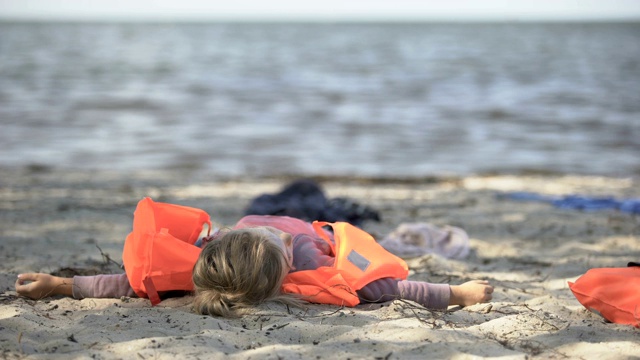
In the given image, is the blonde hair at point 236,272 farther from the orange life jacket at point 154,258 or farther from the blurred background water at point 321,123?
the blurred background water at point 321,123

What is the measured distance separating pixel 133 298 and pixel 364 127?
374 inches

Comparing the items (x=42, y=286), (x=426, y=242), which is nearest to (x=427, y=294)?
(x=426, y=242)

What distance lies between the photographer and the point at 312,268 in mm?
3396

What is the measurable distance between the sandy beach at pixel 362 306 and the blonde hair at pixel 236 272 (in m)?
0.09

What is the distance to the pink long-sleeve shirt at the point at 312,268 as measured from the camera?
3291 mm

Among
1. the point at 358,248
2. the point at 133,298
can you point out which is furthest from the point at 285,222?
the point at 133,298

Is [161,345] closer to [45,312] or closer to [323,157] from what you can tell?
[45,312]

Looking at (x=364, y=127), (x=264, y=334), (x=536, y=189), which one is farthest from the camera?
(x=364, y=127)

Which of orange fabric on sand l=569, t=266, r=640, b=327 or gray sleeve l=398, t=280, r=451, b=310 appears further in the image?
gray sleeve l=398, t=280, r=451, b=310

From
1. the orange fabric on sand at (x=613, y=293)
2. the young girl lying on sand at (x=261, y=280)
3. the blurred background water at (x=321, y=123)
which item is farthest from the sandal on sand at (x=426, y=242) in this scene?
the blurred background water at (x=321, y=123)

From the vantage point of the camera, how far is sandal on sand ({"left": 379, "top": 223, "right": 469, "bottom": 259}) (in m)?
4.57

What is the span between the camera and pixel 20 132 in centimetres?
1154

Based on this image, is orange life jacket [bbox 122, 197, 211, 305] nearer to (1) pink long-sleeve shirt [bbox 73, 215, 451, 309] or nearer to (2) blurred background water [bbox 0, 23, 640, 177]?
(1) pink long-sleeve shirt [bbox 73, 215, 451, 309]

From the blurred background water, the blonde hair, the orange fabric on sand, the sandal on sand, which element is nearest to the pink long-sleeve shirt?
the blonde hair
